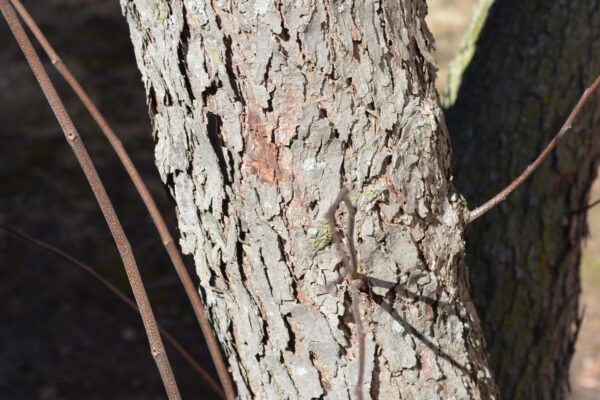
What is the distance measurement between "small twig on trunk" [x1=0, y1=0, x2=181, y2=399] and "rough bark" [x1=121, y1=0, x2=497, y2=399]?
0.15 m

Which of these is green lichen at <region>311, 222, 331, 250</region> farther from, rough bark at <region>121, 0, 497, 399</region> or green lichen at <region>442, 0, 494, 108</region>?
green lichen at <region>442, 0, 494, 108</region>

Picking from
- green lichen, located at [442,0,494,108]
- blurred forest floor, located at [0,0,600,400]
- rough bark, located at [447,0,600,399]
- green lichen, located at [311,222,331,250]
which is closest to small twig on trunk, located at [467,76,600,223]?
green lichen, located at [311,222,331,250]

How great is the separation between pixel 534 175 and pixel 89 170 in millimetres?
1198

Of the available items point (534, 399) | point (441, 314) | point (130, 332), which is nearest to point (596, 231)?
point (130, 332)

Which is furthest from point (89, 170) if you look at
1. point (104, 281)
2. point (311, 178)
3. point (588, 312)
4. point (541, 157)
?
point (588, 312)

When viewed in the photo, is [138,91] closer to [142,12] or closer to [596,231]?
[596,231]

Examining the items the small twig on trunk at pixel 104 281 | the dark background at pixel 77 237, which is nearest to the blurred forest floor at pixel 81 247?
the dark background at pixel 77 237

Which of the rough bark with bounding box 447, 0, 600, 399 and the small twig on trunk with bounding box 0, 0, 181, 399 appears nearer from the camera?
the small twig on trunk with bounding box 0, 0, 181, 399

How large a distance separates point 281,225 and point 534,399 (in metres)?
1.15

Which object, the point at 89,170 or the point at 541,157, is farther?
the point at 541,157

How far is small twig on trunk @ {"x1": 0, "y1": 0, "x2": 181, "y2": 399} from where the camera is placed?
869 millimetres

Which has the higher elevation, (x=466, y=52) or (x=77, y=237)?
(x=77, y=237)

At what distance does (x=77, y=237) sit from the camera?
13.1ft

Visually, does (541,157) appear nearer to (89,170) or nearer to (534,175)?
(89,170)
